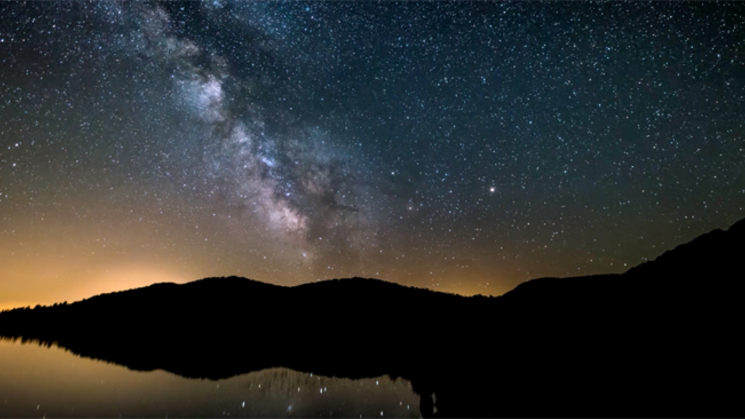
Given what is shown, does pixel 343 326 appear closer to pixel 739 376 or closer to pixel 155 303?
pixel 155 303

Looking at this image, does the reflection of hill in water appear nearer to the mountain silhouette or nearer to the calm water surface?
the calm water surface

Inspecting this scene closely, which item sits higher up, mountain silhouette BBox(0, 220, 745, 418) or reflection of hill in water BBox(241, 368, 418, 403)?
mountain silhouette BBox(0, 220, 745, 418)

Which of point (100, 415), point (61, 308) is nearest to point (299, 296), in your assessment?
point (61, 308)

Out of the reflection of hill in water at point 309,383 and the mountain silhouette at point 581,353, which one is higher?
the mountain silhouette at point 581,353

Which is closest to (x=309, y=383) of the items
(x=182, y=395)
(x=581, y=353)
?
(x=182, y=395)

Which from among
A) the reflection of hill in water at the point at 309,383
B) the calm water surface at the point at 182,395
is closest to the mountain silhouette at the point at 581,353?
the reflection of hill in water at the point at 309,383

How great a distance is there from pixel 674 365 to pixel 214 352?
2846 cm

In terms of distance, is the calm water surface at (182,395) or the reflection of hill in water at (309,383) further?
the reflection of hill in water at (309,383)

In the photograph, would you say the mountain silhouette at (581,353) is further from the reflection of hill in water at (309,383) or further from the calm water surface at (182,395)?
the calm water surface at (182,395)

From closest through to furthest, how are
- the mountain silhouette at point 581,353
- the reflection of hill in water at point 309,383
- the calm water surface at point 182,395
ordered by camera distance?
1. the mountain silhouette at point 581,353
2. the calm water surface at point 182,395
3. the reflection of hill in water at point 309,383

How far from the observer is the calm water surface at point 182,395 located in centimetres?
1085

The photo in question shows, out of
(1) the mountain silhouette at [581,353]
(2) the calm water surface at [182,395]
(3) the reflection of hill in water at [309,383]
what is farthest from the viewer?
(3) the reflection of hill in water at [309,383]

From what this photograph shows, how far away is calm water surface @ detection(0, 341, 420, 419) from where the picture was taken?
10852mm

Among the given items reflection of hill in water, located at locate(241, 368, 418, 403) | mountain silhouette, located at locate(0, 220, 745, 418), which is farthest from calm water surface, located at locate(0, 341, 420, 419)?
mountain silhouette, located at locate(0, 220, 745, 418)
